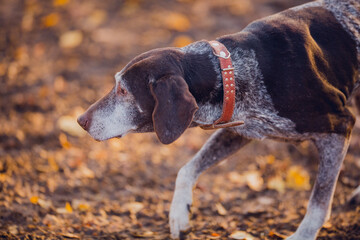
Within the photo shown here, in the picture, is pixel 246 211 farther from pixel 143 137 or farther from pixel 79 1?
pixel 79 1

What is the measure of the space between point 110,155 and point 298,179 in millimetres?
2223

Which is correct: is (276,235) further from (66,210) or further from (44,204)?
(44,204)

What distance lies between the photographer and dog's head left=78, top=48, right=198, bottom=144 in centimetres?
293

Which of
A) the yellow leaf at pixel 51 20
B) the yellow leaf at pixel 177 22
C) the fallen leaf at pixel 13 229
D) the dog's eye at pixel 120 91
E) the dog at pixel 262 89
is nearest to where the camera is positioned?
the dog at pixel 262 89

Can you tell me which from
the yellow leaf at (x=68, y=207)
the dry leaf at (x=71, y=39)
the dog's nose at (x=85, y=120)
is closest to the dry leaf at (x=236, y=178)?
the yellow leaf at (x=68, y=207)

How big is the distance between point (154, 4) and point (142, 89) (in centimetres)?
476

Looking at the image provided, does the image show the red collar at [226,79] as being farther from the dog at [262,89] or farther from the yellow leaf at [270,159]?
the yellow leaf at [270,159]

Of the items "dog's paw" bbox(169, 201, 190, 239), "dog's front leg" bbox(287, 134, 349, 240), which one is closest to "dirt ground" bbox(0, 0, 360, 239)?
"dog's paw" bbox(169, 201, 190, 239)

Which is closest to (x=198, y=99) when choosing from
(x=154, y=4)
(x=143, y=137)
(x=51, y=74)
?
(x=143, y=137)

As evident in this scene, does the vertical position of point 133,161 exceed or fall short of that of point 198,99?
it falls short

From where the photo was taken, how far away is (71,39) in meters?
6.75

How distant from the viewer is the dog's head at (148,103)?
2.93 metres

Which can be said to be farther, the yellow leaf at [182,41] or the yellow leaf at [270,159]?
the yellow leaf at [182,41]

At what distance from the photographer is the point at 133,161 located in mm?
4930
